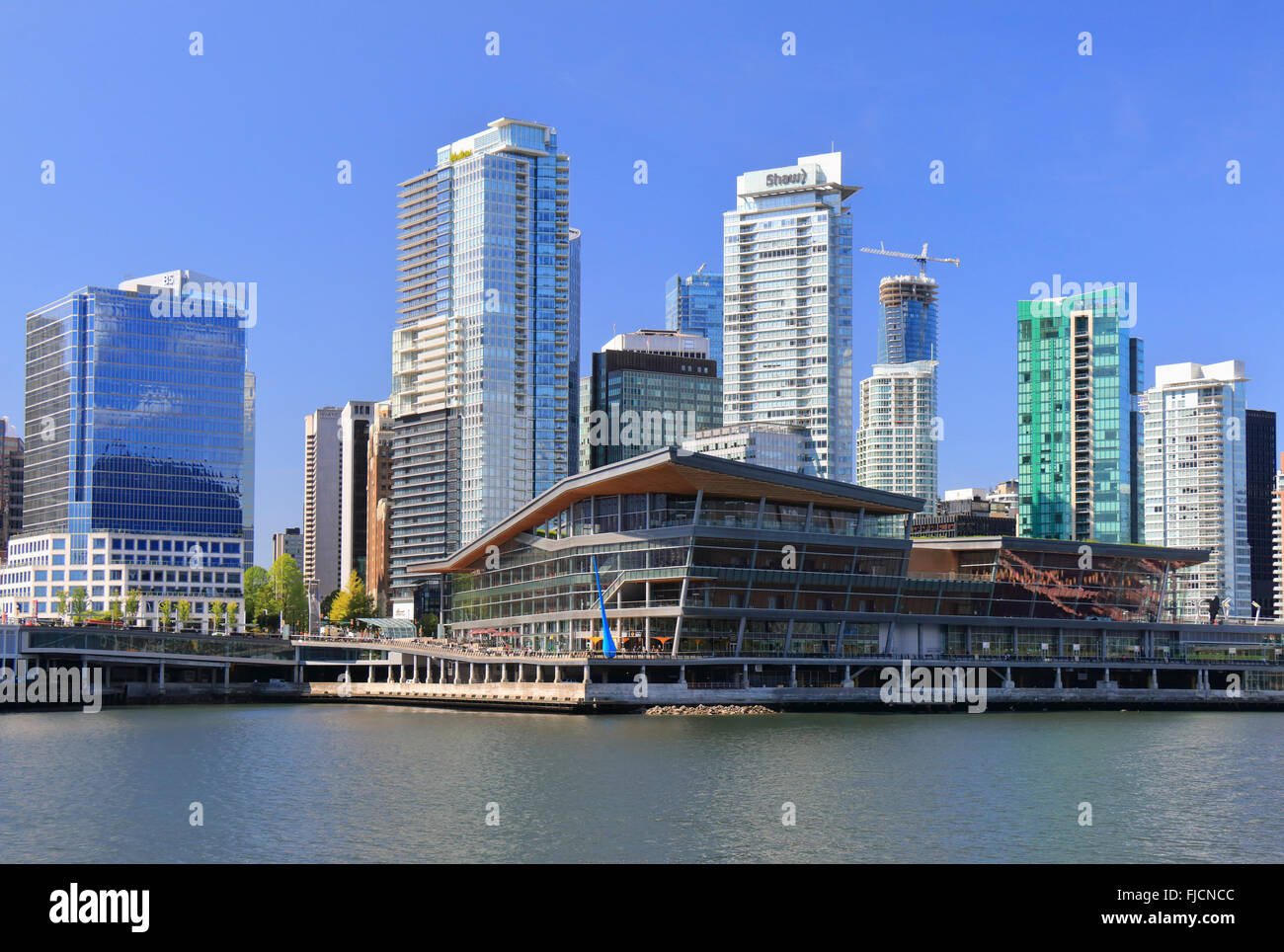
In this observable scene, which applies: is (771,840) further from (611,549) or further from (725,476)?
(611,549)

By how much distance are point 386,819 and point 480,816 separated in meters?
3.63

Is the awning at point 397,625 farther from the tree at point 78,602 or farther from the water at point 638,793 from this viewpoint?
the water at point 638,793

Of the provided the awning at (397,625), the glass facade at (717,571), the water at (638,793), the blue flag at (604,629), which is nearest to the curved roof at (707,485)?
the glass facade at (717,571)

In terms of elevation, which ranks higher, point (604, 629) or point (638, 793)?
point (604, 629)

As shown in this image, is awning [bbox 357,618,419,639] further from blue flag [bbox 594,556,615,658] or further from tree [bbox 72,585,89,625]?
blue flag [bbox 594,556,615,658]

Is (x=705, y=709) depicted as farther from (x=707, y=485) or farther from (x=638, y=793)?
(x=638, y=793)

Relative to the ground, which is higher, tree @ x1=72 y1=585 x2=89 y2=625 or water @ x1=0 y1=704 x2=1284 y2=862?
tree @ x1=72 y1=585 x2=89 y2=625

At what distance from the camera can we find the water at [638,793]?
49.7m

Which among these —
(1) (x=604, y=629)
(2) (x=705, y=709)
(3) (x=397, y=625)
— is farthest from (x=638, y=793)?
(3) (x=397, y=625)

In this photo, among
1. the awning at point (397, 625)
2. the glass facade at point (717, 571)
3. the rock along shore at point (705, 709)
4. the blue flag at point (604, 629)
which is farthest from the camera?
the awning at point (397, 625)

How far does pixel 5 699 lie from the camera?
130000 mm

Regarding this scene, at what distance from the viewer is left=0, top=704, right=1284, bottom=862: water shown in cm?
4972

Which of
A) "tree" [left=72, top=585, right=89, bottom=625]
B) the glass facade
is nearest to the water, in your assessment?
the glass facade

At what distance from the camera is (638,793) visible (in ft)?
205
